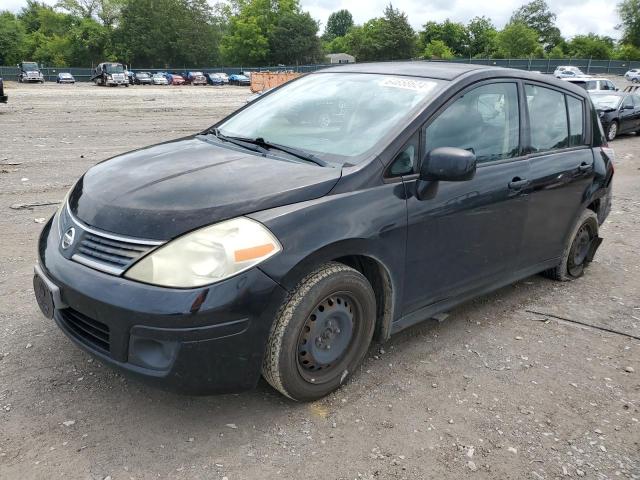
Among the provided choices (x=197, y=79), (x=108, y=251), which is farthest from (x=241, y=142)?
(x=197, y=79)

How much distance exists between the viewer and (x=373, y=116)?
11.2 ft

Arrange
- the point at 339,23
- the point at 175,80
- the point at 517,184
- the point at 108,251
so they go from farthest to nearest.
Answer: the point at 339,23 < the point at 175,80 < the point at 517,184 < the point at 108,251

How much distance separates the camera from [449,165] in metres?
3.08

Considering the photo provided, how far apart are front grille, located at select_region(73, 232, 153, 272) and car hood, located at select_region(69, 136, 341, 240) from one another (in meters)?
0.06

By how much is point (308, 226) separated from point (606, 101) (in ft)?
54.2

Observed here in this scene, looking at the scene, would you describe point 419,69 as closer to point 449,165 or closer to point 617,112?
point 449,165

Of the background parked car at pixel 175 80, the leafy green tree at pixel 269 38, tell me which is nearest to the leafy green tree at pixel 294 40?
the leafy green tree at pixel 269 38

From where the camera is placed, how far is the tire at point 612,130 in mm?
15980

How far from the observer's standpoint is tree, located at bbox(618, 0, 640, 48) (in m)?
97.8

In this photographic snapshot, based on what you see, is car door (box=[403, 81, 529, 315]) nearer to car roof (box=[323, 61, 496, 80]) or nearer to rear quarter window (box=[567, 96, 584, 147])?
car roof (box=[323, 61, 496, 80])

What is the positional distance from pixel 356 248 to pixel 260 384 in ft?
3.12

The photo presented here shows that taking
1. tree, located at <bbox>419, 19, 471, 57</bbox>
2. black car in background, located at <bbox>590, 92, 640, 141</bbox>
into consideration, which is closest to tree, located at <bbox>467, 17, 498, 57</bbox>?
tree, located at <bbox>419, 19, 471, 57</bbox>

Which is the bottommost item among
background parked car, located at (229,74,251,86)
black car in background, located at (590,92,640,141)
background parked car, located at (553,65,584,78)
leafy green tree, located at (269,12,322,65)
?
black car in background, located at (590,92,640,141)

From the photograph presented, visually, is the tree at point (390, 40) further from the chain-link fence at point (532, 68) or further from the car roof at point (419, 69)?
the car roof at point (419, 69)
